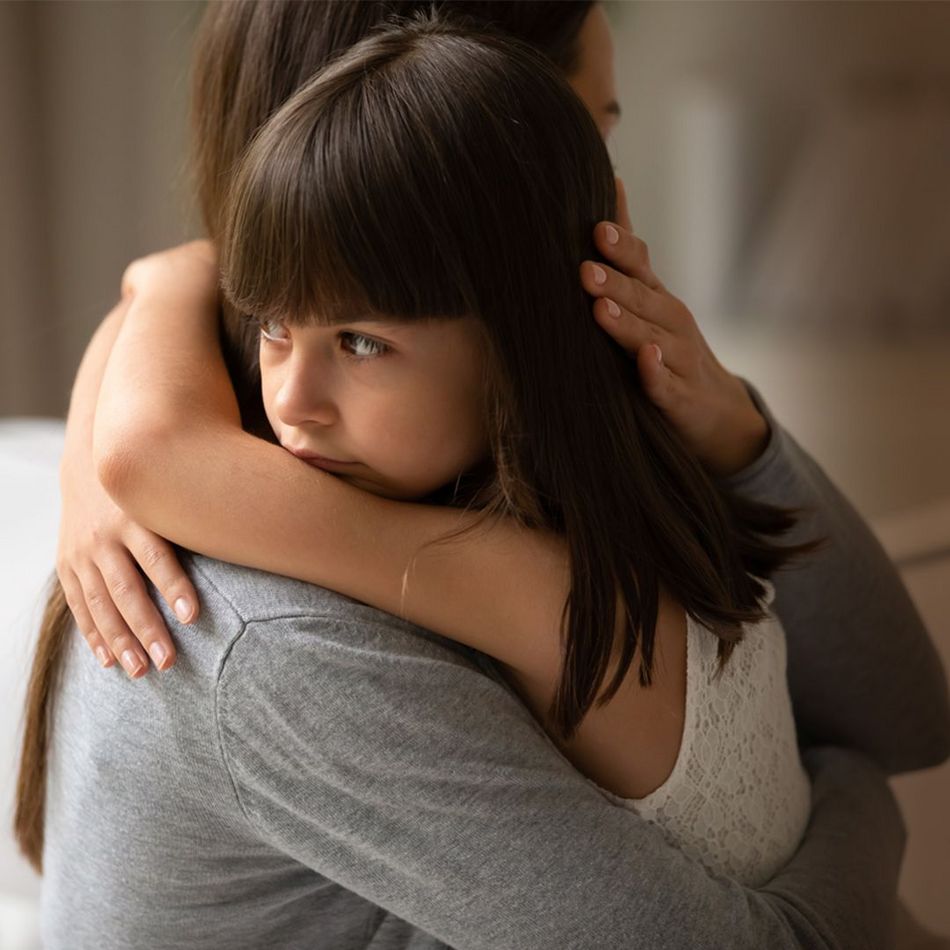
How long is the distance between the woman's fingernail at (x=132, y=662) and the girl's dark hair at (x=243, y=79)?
132mm

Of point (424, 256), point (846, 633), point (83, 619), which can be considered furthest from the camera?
point (846, 633)

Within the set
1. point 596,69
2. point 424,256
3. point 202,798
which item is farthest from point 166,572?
point 596,69

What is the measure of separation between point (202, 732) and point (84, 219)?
1.85 metres

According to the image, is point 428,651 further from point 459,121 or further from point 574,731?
point 459,121

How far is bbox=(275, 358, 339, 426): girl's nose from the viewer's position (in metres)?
0.69

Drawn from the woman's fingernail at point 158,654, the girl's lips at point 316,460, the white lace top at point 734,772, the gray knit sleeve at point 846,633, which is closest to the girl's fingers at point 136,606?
the woman's fingernail at point 158,654

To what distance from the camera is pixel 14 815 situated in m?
0.90

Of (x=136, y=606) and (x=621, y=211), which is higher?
(x=621, y=211)

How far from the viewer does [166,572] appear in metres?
0.71

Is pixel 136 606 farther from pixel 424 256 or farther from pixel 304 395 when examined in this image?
pixel 424 256

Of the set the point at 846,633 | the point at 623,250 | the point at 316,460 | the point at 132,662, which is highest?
the point at 623,250

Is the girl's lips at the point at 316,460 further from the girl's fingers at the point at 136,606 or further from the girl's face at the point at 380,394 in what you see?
the girl's fingers at the point at 136,606

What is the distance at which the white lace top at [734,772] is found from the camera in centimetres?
77

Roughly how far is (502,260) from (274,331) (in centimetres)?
15
